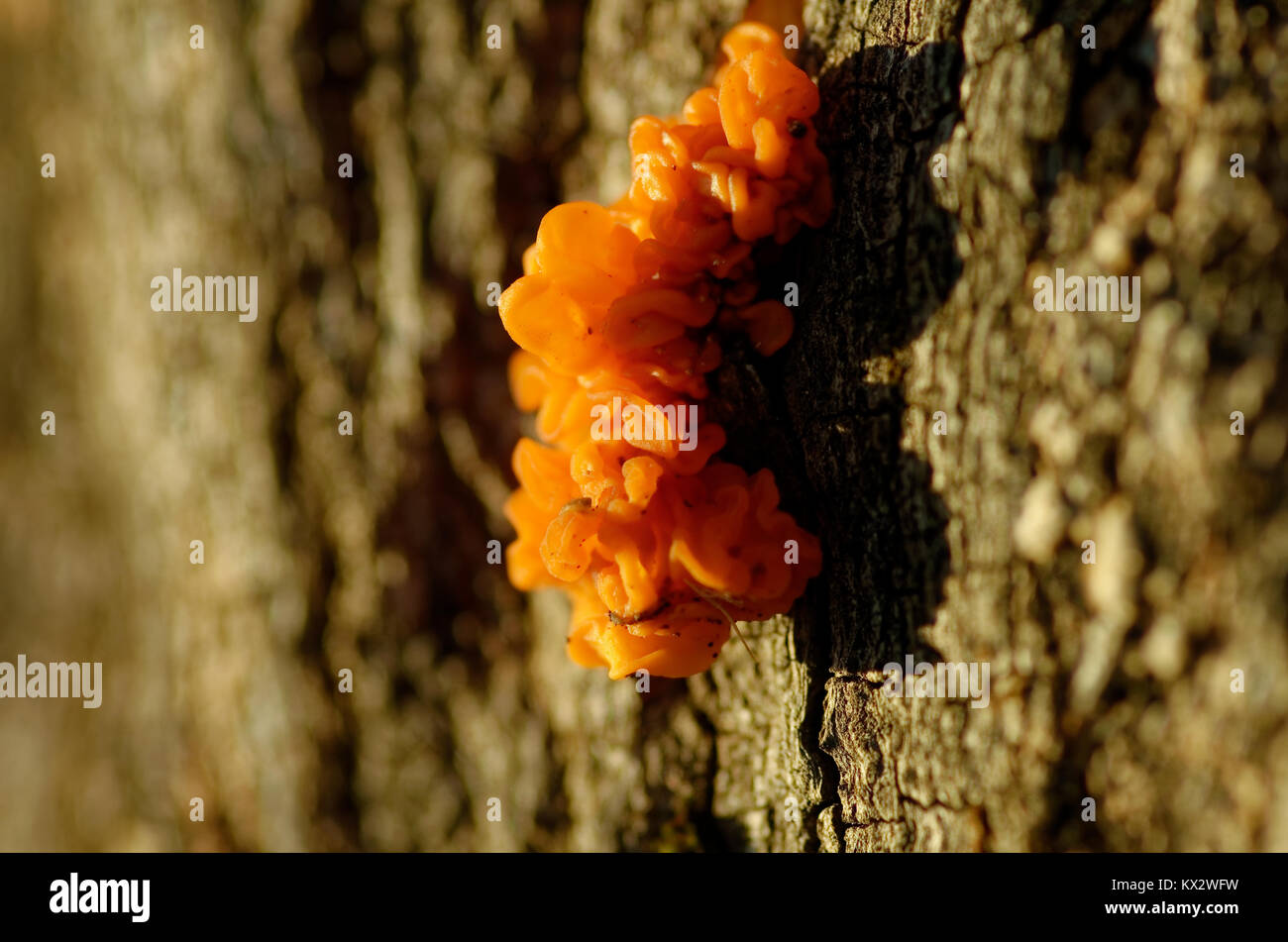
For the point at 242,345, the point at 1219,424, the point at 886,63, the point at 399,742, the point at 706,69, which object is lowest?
the point at 399,742

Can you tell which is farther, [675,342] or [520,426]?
[520,426]

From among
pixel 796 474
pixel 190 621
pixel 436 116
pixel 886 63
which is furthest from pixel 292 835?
pixel 886 63

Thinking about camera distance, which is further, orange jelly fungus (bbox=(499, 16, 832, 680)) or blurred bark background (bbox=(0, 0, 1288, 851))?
orange jelly fungus (bbox=(499, 16, 832, 680))

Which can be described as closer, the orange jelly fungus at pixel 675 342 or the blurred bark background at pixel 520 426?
the blurred bark background at pixel 520 426
